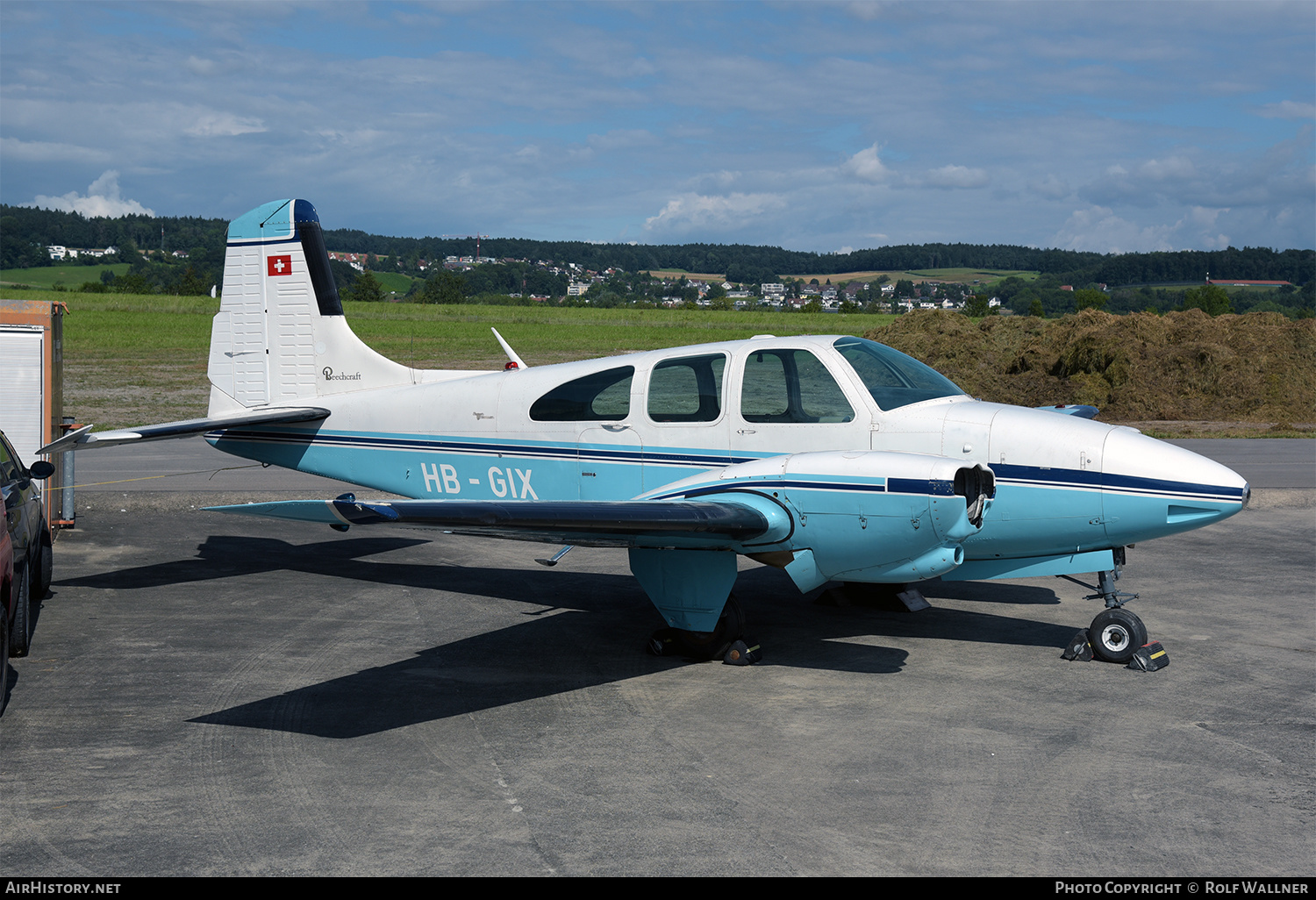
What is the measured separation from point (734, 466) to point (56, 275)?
450ft

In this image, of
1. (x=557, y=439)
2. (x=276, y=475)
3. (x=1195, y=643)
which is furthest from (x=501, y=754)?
(x=276, y=475)

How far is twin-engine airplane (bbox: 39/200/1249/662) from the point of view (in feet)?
23.6

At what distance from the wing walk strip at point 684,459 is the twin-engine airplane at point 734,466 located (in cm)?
2

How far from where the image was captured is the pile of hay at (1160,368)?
27.1 m

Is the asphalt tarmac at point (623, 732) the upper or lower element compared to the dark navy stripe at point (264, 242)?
lower

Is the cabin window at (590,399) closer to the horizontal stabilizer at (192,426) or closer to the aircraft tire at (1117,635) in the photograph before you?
the horizontal stabilizer at (192,426)

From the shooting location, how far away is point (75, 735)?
647 cm

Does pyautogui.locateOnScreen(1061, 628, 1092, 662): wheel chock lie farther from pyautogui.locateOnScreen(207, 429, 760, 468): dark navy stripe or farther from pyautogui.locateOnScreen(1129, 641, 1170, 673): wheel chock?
pyautogui.locateOnScreen(207, 429, 760, 468): dark navy stripe

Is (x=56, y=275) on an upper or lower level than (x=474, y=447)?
upper

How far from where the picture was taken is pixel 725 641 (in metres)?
8.41

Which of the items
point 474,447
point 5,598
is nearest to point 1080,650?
point 474,447

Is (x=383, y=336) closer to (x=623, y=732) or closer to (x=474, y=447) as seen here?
(x=474, y=447)

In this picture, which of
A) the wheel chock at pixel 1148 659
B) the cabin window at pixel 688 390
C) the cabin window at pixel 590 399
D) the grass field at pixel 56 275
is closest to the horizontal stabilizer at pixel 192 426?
the cabin window at pixel 590 399

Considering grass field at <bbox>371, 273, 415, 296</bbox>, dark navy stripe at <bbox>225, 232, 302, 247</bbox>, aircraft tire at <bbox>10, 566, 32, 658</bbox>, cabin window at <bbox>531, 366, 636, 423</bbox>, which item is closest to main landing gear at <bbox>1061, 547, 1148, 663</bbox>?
cabin window at <bbox>531, 366, 636, 423</bbox>
